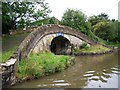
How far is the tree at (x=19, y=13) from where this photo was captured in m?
22.9

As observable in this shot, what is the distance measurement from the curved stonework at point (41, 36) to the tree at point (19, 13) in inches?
95.9

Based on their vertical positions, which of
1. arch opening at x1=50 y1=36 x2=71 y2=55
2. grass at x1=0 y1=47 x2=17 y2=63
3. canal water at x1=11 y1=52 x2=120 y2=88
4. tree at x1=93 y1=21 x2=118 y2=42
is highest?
tree at x1=93 y1=21 x2=118 y2=42

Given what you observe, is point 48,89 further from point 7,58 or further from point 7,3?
point 7,3

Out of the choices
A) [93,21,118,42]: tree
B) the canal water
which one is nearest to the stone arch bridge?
the canal water

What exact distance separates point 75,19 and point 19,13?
14368mm

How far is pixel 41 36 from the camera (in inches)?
878

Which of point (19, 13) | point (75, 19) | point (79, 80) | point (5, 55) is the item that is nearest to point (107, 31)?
point (75, 19)

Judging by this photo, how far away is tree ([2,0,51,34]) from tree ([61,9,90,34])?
10.4 m

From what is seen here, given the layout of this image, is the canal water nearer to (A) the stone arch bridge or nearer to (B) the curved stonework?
(A) the stone arch bridge

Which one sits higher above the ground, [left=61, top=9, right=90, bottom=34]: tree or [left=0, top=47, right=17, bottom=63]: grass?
[left=61, top=9, right=90, bottom=34]: tree

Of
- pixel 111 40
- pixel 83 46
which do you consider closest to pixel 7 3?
pixel 83 46

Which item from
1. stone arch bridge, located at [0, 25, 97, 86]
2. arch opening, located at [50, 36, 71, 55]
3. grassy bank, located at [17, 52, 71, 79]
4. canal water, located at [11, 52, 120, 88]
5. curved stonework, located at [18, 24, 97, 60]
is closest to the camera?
stone arch bridge, located at [0, 25, 97, 86]

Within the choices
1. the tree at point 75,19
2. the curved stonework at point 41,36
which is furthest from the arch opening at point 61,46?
the tree at point 75,19

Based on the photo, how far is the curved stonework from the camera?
56.5 feet
